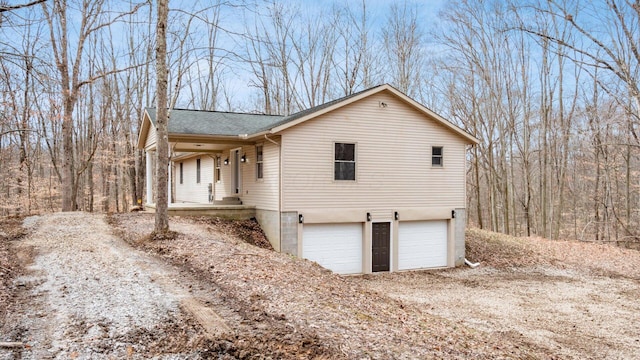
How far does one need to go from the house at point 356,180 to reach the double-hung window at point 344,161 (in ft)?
0.11

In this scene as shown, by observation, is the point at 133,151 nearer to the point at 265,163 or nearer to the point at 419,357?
the point at 265,163

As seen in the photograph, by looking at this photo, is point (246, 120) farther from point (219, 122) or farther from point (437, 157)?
point (437, 157)

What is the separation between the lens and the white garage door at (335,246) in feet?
46.0

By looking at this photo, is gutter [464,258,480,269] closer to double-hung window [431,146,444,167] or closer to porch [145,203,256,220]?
double-hung window [431,146,444,167]

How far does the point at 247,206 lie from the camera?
51.1ft

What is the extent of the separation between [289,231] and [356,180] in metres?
2.76

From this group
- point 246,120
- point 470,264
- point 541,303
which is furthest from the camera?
point 246,120

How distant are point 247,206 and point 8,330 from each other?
1099cm

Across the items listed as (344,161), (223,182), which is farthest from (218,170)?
(344,161)

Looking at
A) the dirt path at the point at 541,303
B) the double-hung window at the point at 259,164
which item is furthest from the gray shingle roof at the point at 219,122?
the dirt path at the point at 541,303

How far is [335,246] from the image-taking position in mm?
14383

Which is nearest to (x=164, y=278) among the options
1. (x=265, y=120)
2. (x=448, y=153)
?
(x=448, y=153)

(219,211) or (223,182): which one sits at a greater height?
(223,182)

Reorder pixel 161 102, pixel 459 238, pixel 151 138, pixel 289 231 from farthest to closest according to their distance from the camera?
pixel 151 138
pixel 459 238
pixel 289 231
pixel 161 102
